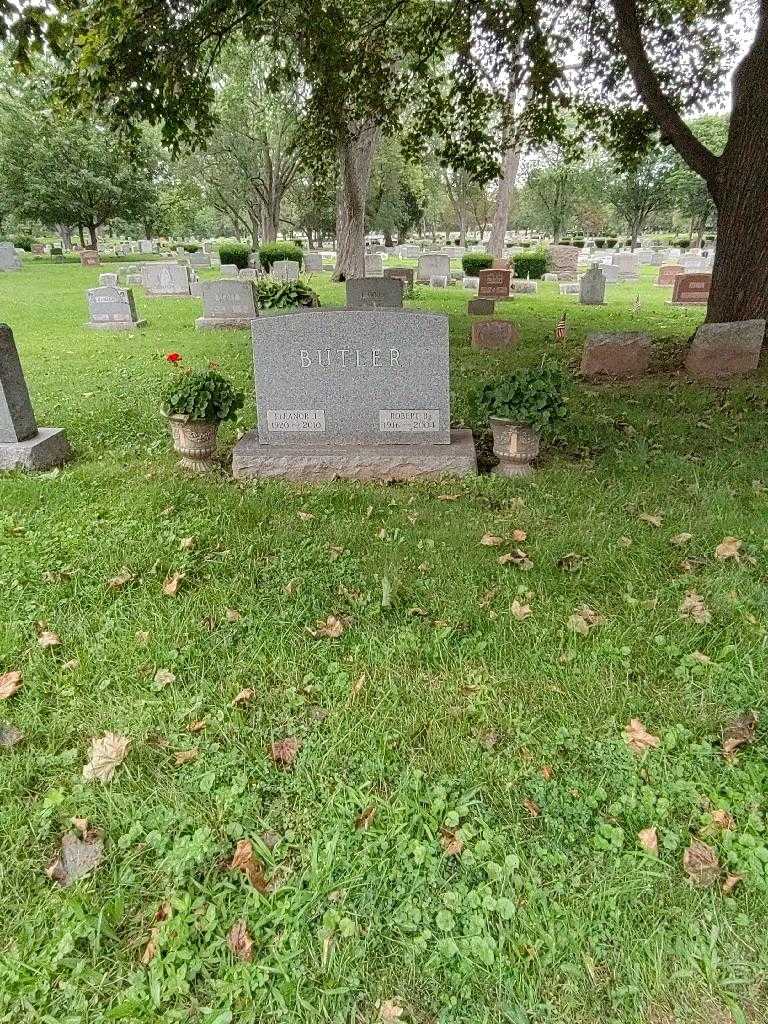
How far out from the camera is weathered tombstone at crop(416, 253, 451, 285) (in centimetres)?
2315

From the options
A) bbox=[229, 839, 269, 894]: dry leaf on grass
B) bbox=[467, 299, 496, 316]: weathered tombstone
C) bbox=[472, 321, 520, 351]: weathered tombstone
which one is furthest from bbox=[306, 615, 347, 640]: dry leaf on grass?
bbox=[467, 299, 496, 316]: weathered tombstone

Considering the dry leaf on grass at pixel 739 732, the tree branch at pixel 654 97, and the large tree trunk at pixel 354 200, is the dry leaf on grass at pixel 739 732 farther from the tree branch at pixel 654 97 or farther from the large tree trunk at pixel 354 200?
the large tree trunk at pixel 354 200

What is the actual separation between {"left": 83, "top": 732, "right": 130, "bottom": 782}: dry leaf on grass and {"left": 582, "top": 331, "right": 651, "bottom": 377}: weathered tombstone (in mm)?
7213

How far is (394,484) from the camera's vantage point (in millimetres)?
4988

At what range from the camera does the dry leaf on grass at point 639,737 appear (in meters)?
2.39

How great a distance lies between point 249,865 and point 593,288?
17.4m

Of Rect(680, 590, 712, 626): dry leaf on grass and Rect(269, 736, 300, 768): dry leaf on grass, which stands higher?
Rect(680, 590, 712, 626): dry leaf on grass

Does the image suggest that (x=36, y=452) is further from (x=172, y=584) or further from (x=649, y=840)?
(x=649, y=840)

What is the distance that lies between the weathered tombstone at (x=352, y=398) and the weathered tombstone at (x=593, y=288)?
13.4 meters

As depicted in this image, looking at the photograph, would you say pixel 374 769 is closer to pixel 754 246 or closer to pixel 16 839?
pixel 16 839

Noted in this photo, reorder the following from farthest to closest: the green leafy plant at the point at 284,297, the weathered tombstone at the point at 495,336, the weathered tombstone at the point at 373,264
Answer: the weathered tombstone at the point at 373,264, the green leafy plant at the point at 284,297, the weathered tombstone at the point at 495,336

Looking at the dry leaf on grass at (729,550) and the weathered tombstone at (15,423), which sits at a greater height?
the weathered tombstone at (15,423)

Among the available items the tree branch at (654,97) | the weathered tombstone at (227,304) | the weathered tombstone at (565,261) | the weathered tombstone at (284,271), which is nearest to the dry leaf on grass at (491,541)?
the tree branch at (654,97)

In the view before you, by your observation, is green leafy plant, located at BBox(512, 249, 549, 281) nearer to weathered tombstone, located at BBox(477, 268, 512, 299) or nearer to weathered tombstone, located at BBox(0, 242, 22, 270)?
weathered tombstone, located at BBox(477, 268, 512, 299)
